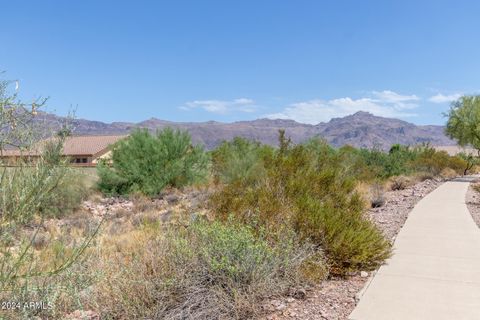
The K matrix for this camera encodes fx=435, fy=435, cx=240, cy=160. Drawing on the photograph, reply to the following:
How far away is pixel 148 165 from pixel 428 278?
18669mm

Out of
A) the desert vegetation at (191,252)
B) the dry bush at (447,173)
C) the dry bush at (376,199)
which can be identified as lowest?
the dry bush at (447,173)

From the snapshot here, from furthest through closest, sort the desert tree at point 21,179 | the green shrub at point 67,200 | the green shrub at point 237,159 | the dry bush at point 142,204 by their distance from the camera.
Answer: the green shrub at point 237,159 → the dry bush at point 142,204 → the green shrub at point 67,200 → the desert tree at point 21,179

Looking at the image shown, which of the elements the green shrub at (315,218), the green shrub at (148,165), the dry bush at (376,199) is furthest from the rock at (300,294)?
the green shrub at (148,165)

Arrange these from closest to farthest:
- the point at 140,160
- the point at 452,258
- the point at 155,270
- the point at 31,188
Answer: the point at 31,188, the point at 155,270, the point at 452,258, the point at 140,160

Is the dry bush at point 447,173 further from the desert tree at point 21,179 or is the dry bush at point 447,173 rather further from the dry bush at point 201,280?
the desert tree at point 21,179

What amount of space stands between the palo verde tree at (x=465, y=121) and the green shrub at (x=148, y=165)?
73.7ft

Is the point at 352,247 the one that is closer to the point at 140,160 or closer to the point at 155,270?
the point at 155,270

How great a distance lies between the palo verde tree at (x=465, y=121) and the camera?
33812 mm

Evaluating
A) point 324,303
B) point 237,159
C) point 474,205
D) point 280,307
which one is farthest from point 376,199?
point 280,307

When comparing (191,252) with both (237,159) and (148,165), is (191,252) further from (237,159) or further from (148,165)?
(148,165)

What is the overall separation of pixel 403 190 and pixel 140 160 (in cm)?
1347

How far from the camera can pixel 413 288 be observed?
5.85 metres

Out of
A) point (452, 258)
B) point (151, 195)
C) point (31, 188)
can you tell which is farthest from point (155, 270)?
point (151, 195)

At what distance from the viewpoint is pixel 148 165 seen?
23281 millimetres
